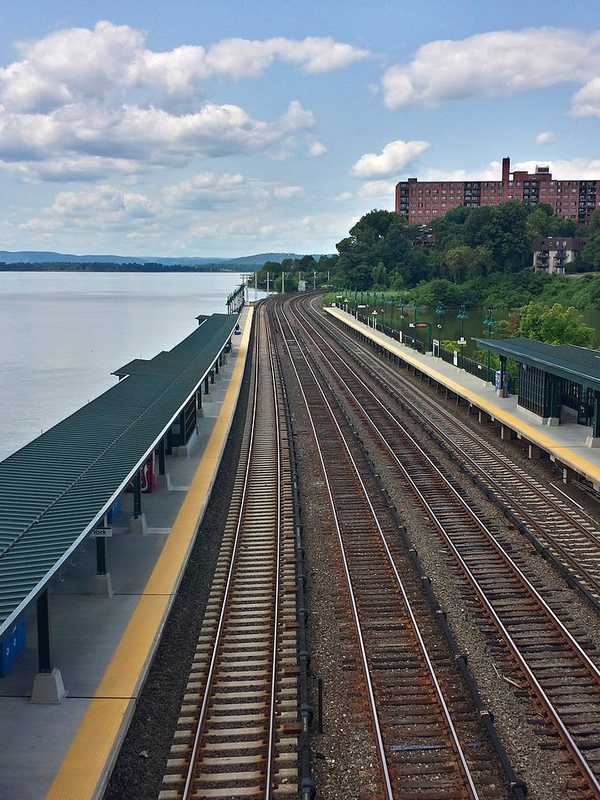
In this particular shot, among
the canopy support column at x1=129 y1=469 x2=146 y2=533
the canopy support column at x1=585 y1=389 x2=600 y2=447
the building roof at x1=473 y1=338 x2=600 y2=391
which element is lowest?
the canopy support column at x1=129 y1=469 x2=146 y2=533

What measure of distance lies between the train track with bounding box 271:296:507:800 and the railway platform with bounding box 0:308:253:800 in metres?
3.05

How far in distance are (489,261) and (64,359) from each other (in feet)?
265

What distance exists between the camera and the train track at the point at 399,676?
9383 mm

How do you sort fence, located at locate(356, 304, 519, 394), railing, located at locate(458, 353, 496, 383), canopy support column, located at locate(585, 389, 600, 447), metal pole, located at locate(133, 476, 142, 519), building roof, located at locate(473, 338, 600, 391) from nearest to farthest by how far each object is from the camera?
1. metal pole, located at locate(133, 476, 142, 519)
2. building roof, located at locate(473, 338, 600, 391)
3. canopy support column, located at locate(585, 389, 600, 447)
4. fence, located at locate(356, 304, 519, 394)
5. railing, located at locate(458, 353, 496, 383)

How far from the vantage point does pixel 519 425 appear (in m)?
27.9

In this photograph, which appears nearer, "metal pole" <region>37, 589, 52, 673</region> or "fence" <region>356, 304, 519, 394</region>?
"metal pole" <region>37, 589, 52, 673</region>

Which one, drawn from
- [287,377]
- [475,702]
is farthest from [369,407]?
[475,702]

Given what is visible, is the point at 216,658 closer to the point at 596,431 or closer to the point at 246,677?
the point at 246,677

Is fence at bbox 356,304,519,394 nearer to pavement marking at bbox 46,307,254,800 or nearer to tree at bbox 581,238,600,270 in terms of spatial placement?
pavement marking at bbox 46,307,254,800

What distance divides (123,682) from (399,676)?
12.6 ft

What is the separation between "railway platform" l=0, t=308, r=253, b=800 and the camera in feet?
29.2

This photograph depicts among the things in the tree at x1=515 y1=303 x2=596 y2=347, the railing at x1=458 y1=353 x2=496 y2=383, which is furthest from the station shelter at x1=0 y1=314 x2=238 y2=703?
the tree at x1=515 y1=303 x2=596 y2=347

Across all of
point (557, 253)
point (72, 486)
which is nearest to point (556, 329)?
point (72, 486)

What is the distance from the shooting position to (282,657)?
12297 mm
